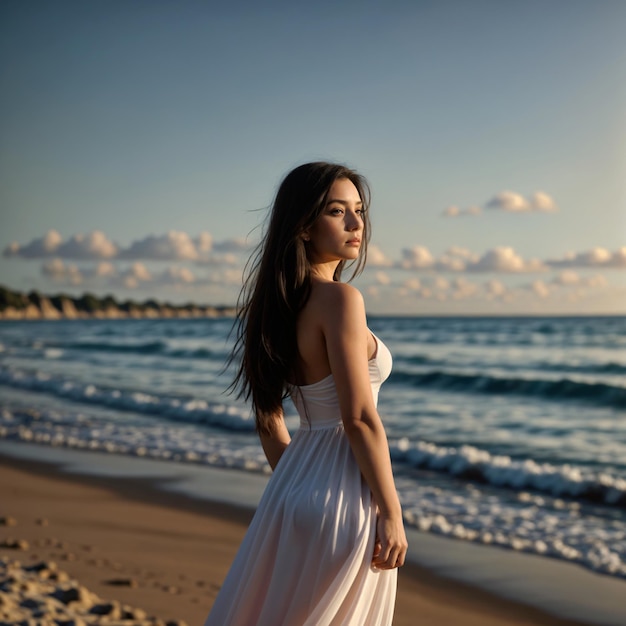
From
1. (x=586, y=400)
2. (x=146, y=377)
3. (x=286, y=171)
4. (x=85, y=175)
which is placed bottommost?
(x=146, y=377)

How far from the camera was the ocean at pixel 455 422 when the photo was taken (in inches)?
259

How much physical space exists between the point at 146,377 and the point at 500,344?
12107 mm

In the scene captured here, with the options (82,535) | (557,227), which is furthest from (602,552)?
(557,227)

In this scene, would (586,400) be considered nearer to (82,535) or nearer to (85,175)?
(82,535)

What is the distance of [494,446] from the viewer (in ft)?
33.8

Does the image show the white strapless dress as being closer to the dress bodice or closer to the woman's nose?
the dress bodice

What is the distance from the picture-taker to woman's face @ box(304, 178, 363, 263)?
2.12 metres

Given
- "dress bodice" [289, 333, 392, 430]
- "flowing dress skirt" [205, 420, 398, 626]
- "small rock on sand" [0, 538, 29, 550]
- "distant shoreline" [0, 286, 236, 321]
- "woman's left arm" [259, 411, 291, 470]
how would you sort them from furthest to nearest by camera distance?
"distant shoreline" [0, 286, 236, 321]
"small rock on sand" [0, 538, 29, 550]
"woman's left arm" [259, 411, 291, 470]
"dress bodice" [289, 333, 392, 430]
"flowing dress skirt" [205, 420, 398, 626]

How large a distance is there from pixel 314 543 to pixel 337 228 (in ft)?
2.66

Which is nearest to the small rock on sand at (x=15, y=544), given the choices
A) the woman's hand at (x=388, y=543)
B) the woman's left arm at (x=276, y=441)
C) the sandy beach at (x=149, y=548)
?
the sandy beach at (x=149, y=548)

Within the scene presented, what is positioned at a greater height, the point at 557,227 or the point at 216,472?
the point at 557,227

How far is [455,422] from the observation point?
40.1 ft

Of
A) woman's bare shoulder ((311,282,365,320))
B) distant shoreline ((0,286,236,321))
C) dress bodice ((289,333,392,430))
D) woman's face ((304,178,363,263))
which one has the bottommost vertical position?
distant shoreline ((0,286,236,321))

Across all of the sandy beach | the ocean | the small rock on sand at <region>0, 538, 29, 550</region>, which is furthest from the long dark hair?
the small rock on sand at <region>0, 538, 29, 550</region>
